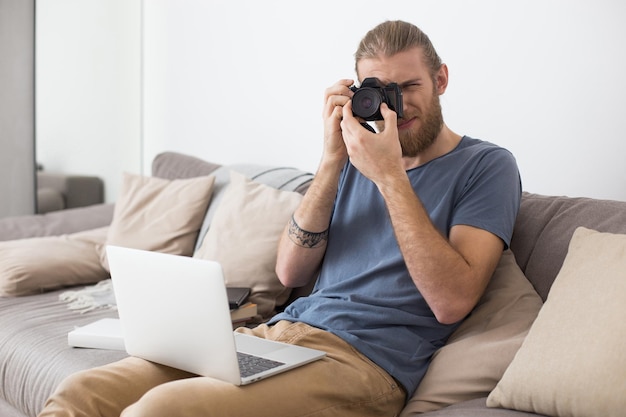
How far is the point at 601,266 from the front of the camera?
1538 mm

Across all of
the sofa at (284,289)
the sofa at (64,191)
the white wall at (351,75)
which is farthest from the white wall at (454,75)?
the sofa at (64,191)

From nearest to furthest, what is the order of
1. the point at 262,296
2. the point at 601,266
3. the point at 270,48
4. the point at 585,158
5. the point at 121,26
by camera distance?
the point at 601,266 < the point at 585,158 < the point at 262,296 < the point at 270,48 < the point at 121,26

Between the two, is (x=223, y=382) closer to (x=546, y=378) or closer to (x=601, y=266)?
(x=546, y=378)

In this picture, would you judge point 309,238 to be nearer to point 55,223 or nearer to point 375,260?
point 375,260

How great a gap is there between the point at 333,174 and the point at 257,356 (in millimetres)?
489

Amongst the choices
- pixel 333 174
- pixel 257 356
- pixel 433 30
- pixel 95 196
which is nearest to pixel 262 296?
pixel 333 174

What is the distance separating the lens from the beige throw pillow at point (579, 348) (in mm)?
1407

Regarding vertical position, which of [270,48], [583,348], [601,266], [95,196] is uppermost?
[270,48]

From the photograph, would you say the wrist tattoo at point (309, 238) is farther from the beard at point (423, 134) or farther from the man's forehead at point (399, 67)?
the man's forehead at point (399, 67)

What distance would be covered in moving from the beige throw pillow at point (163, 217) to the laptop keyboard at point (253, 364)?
1.09 m

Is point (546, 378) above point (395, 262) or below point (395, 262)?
below

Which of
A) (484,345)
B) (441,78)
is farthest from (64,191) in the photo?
(484,345)

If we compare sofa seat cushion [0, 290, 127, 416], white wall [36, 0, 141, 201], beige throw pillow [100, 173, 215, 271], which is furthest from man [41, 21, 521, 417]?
white wall [36, 0, 141, 201]

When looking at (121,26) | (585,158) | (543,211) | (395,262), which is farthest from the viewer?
(121,26)
